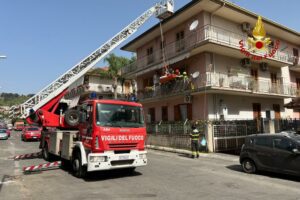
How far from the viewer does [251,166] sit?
10.2 meters

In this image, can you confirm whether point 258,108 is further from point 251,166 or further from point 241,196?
point 241,196

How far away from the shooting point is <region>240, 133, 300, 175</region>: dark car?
348 inches

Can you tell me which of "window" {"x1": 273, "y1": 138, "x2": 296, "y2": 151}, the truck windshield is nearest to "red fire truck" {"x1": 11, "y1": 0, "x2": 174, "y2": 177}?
the truck windshield

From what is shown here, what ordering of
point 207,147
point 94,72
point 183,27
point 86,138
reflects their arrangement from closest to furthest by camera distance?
point 86,138 < point 207,147 < point 183,27 < point 94,72

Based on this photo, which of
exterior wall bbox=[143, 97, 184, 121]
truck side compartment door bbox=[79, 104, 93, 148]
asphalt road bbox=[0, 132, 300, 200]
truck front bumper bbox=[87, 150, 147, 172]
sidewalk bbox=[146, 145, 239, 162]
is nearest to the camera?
asphalt road bbox=[0, 132, 300, 200]

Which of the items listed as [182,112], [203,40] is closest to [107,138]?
[203,40]

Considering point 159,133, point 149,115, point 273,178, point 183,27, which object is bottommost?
point 273,178

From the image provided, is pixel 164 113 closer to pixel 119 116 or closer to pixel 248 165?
pixel 248 165

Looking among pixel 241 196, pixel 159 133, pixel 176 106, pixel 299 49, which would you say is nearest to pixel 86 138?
pixel 241 196

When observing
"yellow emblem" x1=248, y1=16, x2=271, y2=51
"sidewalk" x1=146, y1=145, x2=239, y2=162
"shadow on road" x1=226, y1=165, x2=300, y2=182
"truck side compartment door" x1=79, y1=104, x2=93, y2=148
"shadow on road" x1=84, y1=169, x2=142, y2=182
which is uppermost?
"yellow emblem" x1=248, y1=16, x2=271, y2=51

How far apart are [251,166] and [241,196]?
371cm

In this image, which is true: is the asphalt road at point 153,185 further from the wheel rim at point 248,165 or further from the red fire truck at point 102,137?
the red fire truck at point 102,137

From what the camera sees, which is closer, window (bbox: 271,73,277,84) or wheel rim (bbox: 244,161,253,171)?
wheel rim (bbox: 244,161,253,171)

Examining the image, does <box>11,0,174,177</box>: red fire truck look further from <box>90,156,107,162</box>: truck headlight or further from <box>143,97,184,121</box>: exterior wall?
<box>143,97,184,121</box>: exterior wall
